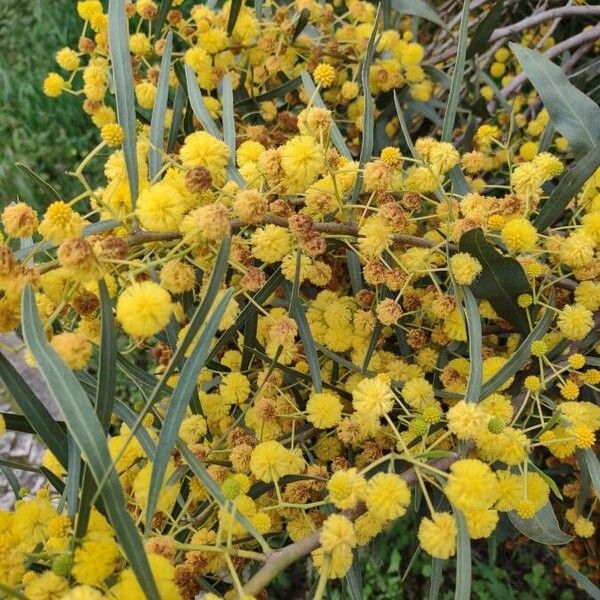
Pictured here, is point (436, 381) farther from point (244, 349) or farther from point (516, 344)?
point (244, 349)

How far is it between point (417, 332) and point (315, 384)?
236 millimetres

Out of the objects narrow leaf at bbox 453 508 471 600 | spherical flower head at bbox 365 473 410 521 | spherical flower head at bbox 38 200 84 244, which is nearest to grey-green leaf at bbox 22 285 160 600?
spherical flower head at bbox 38 200 84 244

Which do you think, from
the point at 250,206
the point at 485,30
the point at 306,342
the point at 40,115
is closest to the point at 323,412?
the point at 306,342

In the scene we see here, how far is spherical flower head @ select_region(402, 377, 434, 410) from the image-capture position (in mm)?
1006

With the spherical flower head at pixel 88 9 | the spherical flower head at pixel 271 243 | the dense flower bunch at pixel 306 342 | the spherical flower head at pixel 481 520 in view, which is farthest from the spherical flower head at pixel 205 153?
Result: the spherical flower head at pixel 88 9

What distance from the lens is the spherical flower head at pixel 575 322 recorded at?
0.97 meters

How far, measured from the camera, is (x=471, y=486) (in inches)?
28.9

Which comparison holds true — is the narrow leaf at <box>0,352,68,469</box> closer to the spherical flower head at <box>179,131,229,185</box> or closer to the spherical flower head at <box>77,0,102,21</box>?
the spherical flower head at <box>179,131,229,185</box>

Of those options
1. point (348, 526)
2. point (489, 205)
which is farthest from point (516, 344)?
point (348, 526)

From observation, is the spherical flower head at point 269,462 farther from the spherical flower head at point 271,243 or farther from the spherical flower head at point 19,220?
the spherical flower head at point 19,220

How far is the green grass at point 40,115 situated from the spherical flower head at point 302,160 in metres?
2.21

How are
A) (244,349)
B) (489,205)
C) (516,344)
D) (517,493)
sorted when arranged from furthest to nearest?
(516,344)
(244,349)
(489,205)
(517,493)

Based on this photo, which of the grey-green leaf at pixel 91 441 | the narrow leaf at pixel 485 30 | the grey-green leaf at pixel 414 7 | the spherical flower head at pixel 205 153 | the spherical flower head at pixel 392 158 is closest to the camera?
the grey-green leaf at pixel 91 441

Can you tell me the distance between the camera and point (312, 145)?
879 mm
